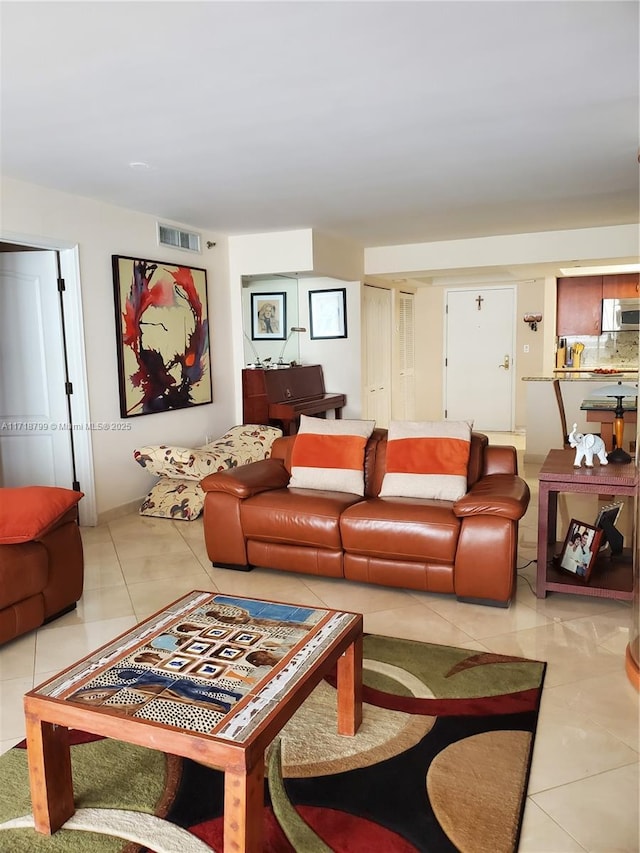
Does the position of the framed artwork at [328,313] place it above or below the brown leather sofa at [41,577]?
above

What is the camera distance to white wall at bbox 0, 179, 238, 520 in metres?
4.35

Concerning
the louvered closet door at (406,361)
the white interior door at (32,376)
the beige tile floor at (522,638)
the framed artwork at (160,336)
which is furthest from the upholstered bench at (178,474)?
the louvered closet door at (406,361)

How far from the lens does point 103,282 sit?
16.3ft

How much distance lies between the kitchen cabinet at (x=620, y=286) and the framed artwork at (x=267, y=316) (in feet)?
13.7

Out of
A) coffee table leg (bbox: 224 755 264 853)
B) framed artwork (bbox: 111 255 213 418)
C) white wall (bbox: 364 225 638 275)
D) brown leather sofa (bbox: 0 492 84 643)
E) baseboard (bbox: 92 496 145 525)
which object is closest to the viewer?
coffee table leg (bbox: 224 755 264 853)

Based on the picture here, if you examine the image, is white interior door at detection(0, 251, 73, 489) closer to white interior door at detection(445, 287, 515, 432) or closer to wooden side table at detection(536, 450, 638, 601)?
wooden side table at detection(536, 450, 638, 601)

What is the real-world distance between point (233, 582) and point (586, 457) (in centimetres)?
201

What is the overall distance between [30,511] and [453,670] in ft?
6.45

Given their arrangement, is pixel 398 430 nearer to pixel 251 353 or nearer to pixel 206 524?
pixel 206 524

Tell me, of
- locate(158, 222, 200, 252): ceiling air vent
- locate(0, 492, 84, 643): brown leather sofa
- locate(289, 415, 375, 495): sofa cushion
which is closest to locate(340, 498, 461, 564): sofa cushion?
locate(289, 415, 375, 495): sofa cushion

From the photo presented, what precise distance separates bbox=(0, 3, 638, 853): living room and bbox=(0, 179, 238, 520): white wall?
0.01 m

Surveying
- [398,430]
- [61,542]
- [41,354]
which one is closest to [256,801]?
[61,542]

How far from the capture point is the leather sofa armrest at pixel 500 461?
3824 millimetres

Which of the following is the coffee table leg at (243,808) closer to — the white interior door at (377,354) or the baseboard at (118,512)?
the baseboard at (118,512)
